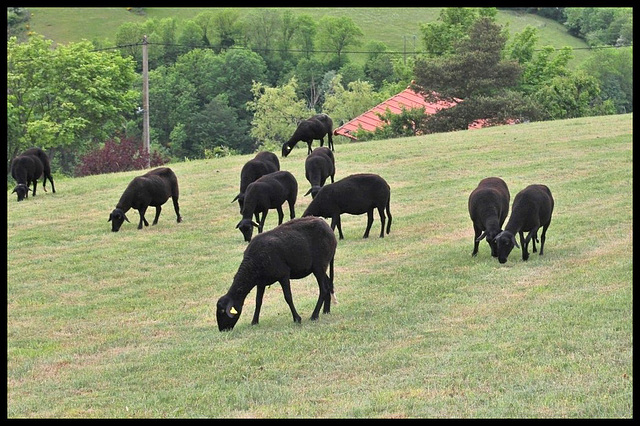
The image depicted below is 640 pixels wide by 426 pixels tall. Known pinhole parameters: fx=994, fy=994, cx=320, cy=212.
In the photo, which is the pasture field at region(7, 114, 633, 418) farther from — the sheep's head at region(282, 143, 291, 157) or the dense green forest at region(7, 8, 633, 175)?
the dense green forest at region(7, 8, 633, 175)

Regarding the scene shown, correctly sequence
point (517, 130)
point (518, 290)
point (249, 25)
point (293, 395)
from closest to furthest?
point (293, 395), point (518, 290), point (517, 130), point (249, 25)

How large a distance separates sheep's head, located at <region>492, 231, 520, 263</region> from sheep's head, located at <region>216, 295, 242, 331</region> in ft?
17.5

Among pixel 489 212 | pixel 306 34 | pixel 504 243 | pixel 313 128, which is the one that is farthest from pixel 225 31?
pixel 504 243

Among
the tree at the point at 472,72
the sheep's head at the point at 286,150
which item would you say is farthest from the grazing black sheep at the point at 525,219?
the tree at the point at 472,72

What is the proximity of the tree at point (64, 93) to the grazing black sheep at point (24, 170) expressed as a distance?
34.3 metres

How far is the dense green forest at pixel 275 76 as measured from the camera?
55031mm

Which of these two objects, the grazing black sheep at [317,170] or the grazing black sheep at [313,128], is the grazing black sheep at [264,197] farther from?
the grazing black sheep at [313,128]

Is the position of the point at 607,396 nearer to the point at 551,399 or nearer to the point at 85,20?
the point at 551,399

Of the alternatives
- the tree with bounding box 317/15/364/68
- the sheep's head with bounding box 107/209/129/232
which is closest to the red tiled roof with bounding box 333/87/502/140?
the sheep's head with bounding box 107/209/129/232

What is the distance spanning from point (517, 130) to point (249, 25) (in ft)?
312

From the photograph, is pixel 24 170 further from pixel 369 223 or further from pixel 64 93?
pixel 64 93

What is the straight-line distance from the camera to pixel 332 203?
1973cm

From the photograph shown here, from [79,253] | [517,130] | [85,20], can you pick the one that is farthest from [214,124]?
[79,253]

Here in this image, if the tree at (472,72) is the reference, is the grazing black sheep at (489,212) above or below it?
below
